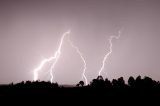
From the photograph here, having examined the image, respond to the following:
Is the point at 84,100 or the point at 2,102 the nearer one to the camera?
the point at 2,102

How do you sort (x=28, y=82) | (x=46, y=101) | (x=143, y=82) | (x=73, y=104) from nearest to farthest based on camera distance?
(x=73, y=104) → (x=46, y=101) → (x=143, y=82) → (x=28, y=82)

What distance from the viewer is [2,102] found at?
2864cm

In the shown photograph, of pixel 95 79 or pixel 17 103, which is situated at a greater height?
pixel 95 79

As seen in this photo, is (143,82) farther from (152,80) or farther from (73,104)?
(73,104)

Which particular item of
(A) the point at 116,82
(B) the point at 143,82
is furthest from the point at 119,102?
(A) the point at 116,82

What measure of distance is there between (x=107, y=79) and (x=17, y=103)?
118 ft

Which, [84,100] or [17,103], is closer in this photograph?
[17,103]

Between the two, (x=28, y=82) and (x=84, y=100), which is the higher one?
(x=28, y=82)

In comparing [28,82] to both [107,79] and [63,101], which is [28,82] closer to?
[107,79]

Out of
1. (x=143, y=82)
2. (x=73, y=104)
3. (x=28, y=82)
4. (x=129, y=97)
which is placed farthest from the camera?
(x=28, y=82)

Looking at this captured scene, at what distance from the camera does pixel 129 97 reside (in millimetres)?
32812

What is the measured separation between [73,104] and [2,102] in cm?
787

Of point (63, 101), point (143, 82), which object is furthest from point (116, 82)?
point (63, 101)

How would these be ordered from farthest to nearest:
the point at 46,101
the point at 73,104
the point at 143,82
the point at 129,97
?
the point at 143,82
the point at 129,97
the point at 46,101
the point at 73,104
